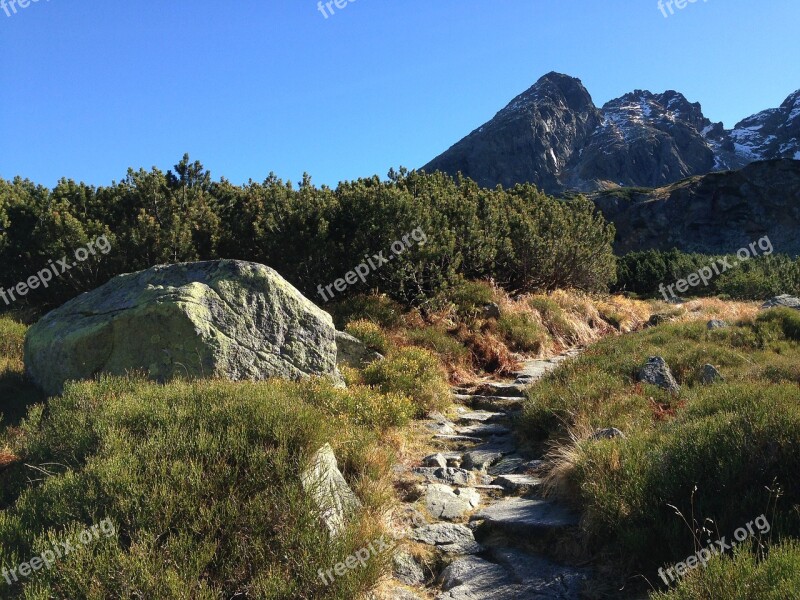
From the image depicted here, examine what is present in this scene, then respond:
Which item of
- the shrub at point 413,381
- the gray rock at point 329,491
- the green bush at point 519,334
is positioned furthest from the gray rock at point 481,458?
the green bush at point 519,334

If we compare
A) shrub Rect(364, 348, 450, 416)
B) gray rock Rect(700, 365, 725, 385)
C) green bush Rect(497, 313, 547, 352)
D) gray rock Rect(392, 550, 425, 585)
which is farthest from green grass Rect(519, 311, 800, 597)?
green bush Rect(497, 313, 547, 352)

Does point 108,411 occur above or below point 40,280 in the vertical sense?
below

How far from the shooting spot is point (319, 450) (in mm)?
4855

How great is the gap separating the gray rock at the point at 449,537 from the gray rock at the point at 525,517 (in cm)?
26

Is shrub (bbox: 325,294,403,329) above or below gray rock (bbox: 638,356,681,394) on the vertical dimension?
above

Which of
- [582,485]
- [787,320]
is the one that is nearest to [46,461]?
[582,485]

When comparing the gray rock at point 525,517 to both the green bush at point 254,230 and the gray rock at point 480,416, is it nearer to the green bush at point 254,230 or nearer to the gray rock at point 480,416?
the gray rock at point 480,416

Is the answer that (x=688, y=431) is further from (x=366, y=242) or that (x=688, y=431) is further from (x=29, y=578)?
(x=366, y=242)

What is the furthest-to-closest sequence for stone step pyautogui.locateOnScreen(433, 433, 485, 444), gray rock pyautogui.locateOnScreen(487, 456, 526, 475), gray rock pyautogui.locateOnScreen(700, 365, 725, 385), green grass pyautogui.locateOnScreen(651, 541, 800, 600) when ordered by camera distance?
gray rock pyautogui.locateOnScreen(700, 365, 725, 385) → stone step pyautogui.locateOnScreen(433, 433, 485, 444) → gray rock pyautogui.locateOnScreen(487, 456, 526, 475) → green grass pyautogui.locateOnScreen(651, 541, 800, 600)

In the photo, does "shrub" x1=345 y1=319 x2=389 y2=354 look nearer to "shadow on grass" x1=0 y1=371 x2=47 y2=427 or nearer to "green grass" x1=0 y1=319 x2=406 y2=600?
"green grass" x1=0 y1=319 x2=406 y2=600

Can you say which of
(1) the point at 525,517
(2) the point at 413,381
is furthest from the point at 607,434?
(2) the point at 413,381

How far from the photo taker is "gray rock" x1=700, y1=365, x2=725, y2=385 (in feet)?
27.6

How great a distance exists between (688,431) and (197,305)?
5879 millimetres

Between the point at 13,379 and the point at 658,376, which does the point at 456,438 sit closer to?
the point at 658,376
